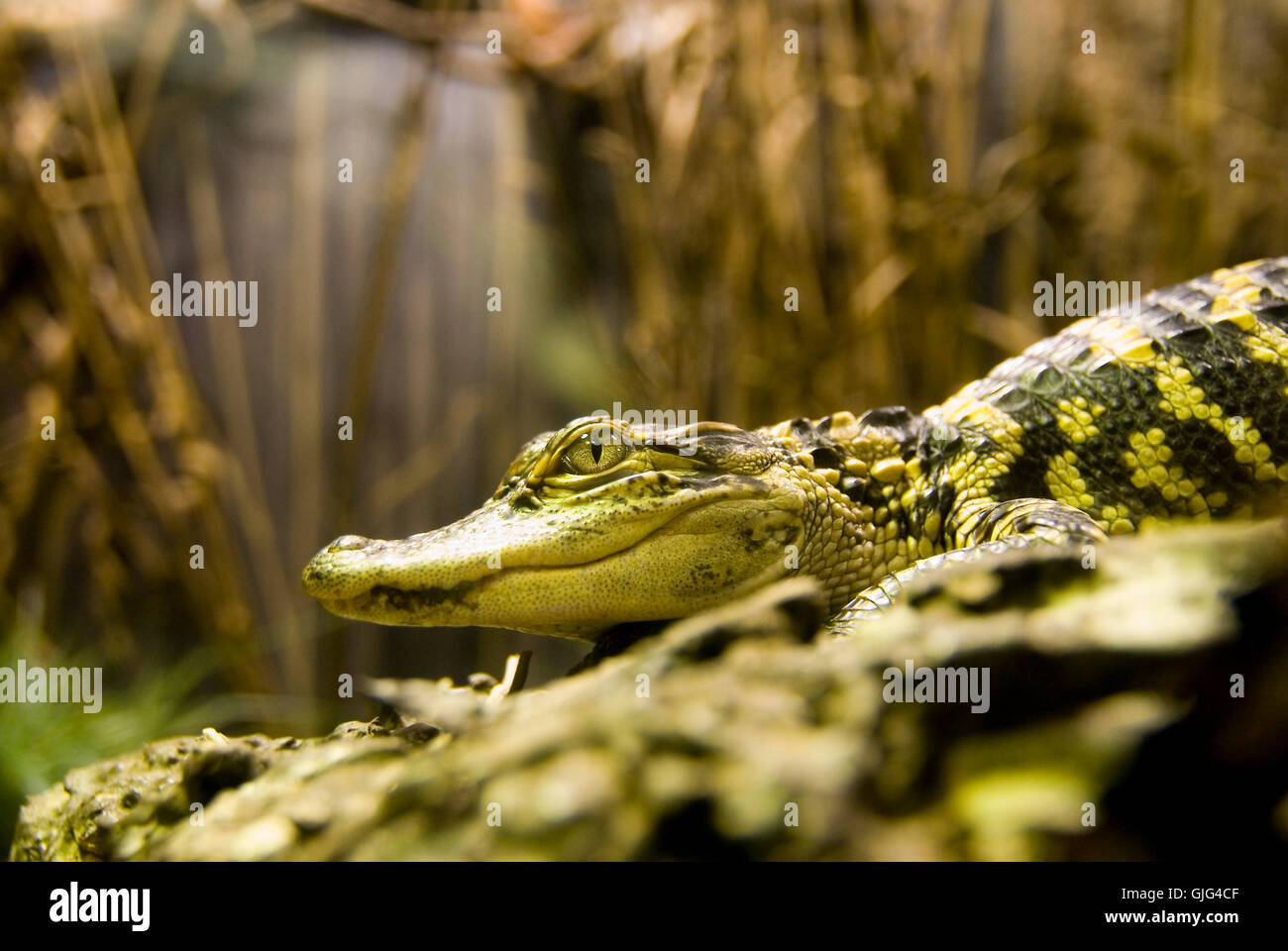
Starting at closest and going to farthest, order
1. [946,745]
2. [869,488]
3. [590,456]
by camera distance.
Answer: [946,745]
[590,456]
[869,488]

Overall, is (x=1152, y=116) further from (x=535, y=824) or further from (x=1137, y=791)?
(x=535, y=824)

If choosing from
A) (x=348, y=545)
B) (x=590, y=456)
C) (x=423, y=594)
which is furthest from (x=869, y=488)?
(x=348, y=545)

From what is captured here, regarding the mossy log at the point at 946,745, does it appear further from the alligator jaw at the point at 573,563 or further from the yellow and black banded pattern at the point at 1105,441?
the yellow and black banded pattern at the point at 1105,441

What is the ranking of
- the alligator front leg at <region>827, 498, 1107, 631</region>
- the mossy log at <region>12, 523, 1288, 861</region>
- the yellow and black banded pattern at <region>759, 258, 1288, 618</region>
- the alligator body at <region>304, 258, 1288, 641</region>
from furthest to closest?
the yellow and black banded pattern at <region>759, 258, 1288, 618</region>
the alligator body at <region>304, 258, 1288, 641</region>
the alligator front leg at <region>827, 498, 1107, 631</region>
the mossy log at <region>12, 523, 1288, 861</region>

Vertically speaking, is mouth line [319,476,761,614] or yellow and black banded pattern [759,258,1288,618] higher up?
yellow and black banded pattern [759,258,1288,618]

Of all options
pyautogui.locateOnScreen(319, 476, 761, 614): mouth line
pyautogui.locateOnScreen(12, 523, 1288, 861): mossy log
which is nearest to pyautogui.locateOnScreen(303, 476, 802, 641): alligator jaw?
pyautogui.locateOnScreen(319, 476, 761, 614): mouth line

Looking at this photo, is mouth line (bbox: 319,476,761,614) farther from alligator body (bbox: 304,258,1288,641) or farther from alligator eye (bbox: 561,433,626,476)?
alligator eye (bbox: 561,433,626,476)

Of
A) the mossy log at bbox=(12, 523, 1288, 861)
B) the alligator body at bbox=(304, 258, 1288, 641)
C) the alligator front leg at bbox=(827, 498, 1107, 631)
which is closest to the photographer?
the mossy log at bbox=(12, 523, 1288, 861)

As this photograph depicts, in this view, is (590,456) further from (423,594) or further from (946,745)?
(946,745)
